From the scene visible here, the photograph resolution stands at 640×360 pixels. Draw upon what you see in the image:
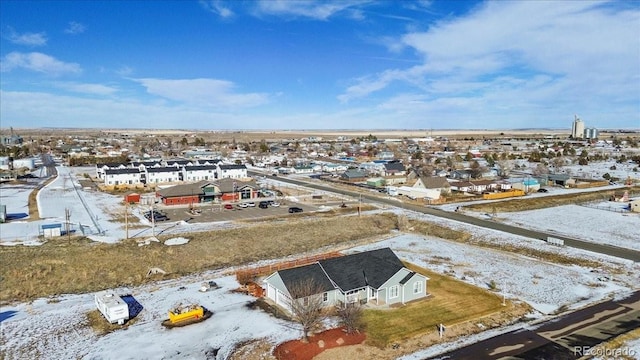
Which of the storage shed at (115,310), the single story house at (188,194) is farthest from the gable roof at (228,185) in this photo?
the storage shed at (115,310)

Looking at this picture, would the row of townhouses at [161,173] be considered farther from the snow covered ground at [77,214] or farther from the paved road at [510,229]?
the paved road at [510,229]

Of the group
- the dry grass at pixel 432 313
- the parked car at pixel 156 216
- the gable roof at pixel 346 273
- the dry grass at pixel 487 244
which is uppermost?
the gable roof at pixel 346 273

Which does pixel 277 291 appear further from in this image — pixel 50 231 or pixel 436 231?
pixel 50 231

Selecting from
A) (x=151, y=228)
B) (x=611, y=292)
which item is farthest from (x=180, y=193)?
(x=611, y=292)

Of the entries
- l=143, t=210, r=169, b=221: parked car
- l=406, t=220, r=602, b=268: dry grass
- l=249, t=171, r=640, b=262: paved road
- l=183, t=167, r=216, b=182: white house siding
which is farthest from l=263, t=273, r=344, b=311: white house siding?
l=183, t=167, r=216, b=182: white house siding

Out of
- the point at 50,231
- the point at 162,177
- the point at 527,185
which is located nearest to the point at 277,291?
the point at 50,231

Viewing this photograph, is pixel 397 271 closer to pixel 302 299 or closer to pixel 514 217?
pixel 302 299
